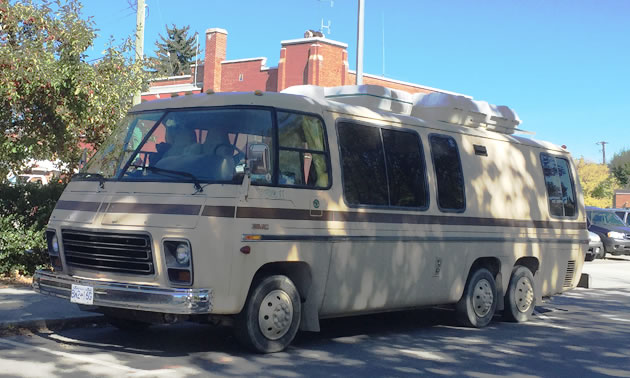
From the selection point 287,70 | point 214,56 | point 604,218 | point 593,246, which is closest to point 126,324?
point 593,246

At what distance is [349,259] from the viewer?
8.83 m

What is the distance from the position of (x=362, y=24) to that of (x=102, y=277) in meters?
13.3

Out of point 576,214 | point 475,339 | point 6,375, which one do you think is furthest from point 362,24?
point 6,375

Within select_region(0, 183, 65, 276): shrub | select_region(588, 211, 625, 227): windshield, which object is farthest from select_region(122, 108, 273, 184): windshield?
select_region(588, 211, 625, 227): windshield

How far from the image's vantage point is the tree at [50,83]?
37.4 ft

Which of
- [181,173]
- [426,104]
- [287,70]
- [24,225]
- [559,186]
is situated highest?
[287,70]

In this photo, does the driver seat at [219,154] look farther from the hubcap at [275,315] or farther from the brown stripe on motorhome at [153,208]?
the hubcap at [275,315]

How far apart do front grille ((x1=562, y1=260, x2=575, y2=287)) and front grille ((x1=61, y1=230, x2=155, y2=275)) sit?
24.5 ft

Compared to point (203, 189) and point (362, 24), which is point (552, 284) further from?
point (362, 24)

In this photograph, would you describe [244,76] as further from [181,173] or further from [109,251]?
[109,251]

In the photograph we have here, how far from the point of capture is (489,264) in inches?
443

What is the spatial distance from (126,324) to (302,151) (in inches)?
121

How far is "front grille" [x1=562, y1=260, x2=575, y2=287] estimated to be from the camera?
41.3 ft

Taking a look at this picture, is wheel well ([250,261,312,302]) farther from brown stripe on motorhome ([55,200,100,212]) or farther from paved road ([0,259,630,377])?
brown stripe on motorhome ([55,200,100,212])
